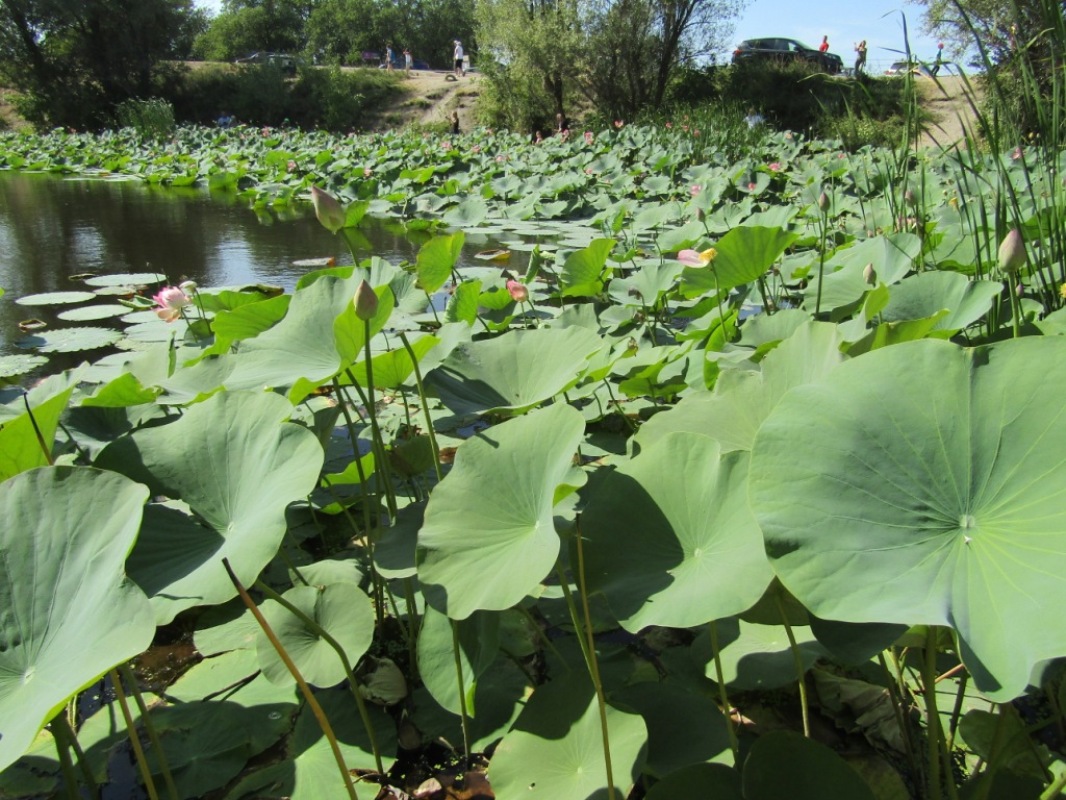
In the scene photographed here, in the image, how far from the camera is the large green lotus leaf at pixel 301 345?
1.15 meters

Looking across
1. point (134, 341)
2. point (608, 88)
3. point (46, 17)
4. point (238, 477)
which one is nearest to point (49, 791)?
point (238, 477)

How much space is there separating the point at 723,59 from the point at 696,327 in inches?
728

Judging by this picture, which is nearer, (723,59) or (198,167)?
(198,167)

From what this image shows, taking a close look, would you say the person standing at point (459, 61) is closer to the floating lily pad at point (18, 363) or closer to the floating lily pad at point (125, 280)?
the floating lily pad at point (125, 280)

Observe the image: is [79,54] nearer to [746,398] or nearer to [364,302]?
[364,302]

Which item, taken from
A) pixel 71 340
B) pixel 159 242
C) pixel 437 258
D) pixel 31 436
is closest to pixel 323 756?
pixel 31 436

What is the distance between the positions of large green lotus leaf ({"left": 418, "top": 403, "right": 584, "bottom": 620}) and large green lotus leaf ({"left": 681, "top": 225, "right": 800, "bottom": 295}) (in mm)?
925

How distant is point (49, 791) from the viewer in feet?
3.25

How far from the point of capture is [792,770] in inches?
28.8

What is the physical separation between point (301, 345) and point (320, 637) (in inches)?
17.9

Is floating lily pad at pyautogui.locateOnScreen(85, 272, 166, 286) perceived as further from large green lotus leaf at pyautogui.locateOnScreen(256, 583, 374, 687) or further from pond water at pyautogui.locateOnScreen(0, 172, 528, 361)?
large green lotus leaf at pyautogui.locateOnScreen(256, 583, 374, 687)

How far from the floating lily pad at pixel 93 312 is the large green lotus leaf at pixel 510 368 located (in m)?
2.63

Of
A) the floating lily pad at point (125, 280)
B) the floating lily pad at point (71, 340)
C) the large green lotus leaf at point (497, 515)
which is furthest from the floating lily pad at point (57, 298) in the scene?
the large green lotus leaf at point (497, 515)

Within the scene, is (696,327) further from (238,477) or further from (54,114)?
(54,114)
